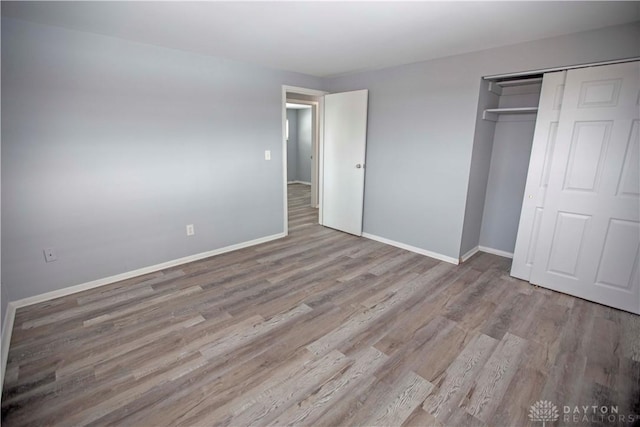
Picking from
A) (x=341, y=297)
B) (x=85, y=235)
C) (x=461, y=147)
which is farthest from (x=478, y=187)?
(x=85, y=235)

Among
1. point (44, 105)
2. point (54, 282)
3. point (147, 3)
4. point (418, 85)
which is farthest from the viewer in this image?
point (418, 85)

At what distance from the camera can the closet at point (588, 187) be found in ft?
7.81

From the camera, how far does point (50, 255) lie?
102 inches

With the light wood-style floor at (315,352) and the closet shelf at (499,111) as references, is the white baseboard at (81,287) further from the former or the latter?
the closet shelf at (499,111)

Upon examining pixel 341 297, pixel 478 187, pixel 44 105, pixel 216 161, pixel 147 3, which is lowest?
pixel 341 297

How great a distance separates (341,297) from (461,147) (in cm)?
204

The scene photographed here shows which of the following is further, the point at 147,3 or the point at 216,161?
the point at 216,161

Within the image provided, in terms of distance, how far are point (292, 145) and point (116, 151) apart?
21.5 ft

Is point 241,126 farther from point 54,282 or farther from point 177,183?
point 54,282

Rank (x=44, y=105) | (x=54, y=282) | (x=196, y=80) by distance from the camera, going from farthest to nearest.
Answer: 1. (x=196, y=80)
2. (x=54, y=282)
3. (x=44, y=105)

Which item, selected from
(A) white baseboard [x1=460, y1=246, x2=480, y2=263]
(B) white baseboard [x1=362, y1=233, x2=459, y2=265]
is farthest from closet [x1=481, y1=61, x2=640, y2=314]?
(B) white baseboard [x1=362, y1=233, x2=459, y2=265]

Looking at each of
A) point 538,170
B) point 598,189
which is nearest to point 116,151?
point 538,170

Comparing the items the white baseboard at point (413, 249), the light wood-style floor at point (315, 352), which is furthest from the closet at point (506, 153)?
the light wood-style floor at point (315, 352)

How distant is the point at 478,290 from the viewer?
2875mm
